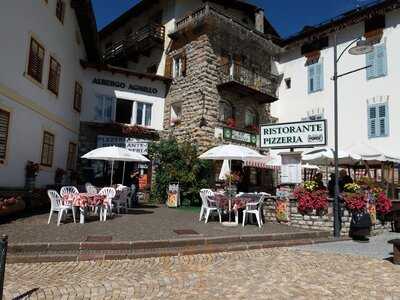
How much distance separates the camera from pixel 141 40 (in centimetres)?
2230

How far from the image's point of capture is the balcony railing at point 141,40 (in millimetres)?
21844

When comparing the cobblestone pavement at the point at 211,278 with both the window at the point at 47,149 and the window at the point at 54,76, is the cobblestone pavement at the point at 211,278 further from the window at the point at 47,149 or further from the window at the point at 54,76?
the window at the point at 54,76

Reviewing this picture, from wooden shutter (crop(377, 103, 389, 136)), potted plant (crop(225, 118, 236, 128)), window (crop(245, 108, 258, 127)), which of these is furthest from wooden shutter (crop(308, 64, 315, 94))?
potted plant (crop(225, 118, 236, 128))

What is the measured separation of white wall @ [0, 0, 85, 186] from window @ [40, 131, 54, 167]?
0.27 metres

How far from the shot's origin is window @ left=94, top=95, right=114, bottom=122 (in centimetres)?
1978

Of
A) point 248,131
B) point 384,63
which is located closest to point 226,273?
point 248,131

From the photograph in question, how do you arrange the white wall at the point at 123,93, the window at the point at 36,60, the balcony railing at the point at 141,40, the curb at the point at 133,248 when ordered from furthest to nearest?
1. the balcony railing at the point at 141,40
2. the white wall at the point at 123,93
3. the window at the point at 36,60
4. the curb at the point at 133,248

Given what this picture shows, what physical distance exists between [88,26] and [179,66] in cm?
556

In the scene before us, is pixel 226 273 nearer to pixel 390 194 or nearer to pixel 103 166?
pixel 390 194

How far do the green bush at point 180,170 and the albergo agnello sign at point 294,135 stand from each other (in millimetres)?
5687

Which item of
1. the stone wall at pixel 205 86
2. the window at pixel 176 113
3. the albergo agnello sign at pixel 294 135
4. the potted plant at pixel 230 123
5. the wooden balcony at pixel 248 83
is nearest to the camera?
the albergo agnello sign at pixel 294 135

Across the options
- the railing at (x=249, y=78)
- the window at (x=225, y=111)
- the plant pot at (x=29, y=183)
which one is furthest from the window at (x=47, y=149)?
the railing at (x=249, y=78)

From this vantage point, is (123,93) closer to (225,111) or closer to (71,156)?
(71,156)

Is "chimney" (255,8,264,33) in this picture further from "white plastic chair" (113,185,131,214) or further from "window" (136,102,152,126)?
"white plastic chair" (113,185,131,214)
